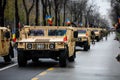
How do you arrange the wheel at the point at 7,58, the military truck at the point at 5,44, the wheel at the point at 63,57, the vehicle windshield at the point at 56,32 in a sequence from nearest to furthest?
the wheel at the point at 63,57 → the military truck at the point at 5,44 → the vehicle windshield at the point at 56,32 → the wheel at the point at 7,58

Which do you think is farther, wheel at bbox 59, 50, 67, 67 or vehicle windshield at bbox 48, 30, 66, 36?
vehicle windshield at bbox 48, 30, 66, 36

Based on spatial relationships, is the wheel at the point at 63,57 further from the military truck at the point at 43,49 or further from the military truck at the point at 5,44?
the military truck at the point at 5,44

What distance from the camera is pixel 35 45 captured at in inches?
839

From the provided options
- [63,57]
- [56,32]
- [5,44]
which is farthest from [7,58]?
[63,57]

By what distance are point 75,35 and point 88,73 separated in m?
6.84

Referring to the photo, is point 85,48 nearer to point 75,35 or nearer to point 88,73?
point 75,35

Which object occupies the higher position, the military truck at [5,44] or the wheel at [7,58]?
the military truck at [5,44]

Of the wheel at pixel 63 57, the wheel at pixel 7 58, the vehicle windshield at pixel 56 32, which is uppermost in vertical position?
the vehicle windshield at pixel 56 32

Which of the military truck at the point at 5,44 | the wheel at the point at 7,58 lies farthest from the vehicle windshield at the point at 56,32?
the wheel at the point at 7,58

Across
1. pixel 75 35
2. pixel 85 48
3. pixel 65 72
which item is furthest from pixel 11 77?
pixel 85 48

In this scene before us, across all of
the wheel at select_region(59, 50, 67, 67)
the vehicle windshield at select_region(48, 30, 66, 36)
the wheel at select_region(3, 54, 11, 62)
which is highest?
the vehicle windshield at select_region(48, 30, 66, 36)

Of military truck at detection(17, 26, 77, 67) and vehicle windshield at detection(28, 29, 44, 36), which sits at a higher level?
vehicle windshield at detection(28, 29, 44, 36)

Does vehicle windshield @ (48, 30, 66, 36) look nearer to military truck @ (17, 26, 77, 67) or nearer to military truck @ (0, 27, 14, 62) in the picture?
military truck @ (17, 26, 77, 67)

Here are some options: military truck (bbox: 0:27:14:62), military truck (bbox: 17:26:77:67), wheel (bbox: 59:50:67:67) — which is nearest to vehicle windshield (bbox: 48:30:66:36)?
military truck (bbox: 17:26:77:67)
